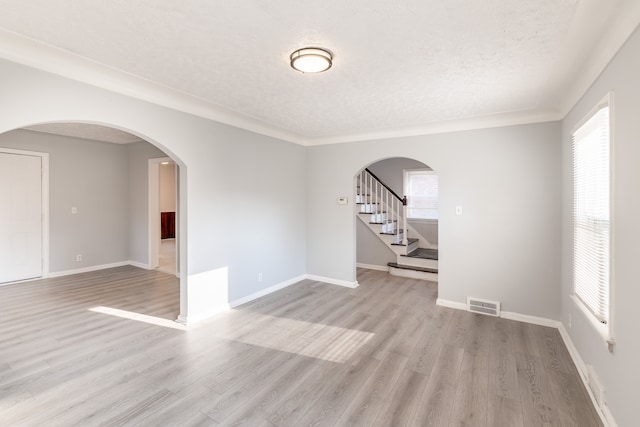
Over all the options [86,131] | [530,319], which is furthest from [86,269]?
[530,319]

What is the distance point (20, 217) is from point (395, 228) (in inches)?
280

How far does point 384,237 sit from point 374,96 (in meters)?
3.80

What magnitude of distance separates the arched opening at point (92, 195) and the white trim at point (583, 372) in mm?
4999

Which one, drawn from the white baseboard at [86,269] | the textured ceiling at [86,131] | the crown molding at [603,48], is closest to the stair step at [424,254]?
the crown molding at [603,48]

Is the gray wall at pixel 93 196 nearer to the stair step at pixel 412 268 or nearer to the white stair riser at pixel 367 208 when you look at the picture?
the white stair riser at pixel 367 208

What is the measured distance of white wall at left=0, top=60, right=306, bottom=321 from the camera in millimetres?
2506

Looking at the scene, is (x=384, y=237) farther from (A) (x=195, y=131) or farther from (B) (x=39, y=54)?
(B) (x=39, y=54)

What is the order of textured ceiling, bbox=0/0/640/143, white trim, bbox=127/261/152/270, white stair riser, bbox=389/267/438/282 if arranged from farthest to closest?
white trim, bbox=127/261/152/270, white stair riser, bbox=389/267/438/282, textured ceiling, bbox=0/0/640/143

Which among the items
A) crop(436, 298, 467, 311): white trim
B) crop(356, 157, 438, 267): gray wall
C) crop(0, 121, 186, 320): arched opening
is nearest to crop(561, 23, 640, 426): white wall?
crop(436, 298, 467, 311): white trim

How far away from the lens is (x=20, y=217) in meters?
5.26

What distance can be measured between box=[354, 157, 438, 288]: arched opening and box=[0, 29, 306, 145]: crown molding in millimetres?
3691

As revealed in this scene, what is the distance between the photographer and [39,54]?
2373 millimetres

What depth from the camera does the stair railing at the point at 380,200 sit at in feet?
22.7

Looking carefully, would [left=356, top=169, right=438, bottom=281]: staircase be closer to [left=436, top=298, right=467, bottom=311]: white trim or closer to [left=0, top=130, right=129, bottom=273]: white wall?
[left=436, top=298, right=467, bottom=311]: white trim
